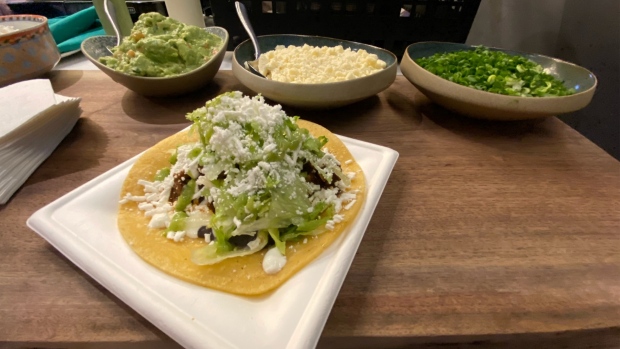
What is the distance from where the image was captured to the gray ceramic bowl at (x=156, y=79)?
170 centimetres

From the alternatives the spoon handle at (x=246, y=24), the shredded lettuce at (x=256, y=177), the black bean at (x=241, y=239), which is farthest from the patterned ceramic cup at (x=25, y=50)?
the black bean at (x=241, y=239)

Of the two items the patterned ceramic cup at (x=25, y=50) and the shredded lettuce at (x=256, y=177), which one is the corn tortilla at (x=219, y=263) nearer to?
the shredded lettuce at (x=256, y=177)

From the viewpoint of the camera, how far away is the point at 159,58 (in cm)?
175

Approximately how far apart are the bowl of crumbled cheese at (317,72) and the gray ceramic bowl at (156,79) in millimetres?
155

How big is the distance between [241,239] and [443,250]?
1.89 feet

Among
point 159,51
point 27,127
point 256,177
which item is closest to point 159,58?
point 159,51

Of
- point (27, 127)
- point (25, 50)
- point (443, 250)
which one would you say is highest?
point (25, 50)

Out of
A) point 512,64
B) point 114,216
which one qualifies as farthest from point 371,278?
point 512,64

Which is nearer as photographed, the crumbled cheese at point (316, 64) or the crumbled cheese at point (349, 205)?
the crumbled cheese at point (349, 205)

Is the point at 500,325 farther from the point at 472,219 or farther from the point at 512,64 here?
the point at 512,64

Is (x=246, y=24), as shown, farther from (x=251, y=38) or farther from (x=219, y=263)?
(x=219, y=263)

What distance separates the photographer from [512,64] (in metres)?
1.75

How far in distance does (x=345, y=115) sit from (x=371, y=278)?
38.4 inches

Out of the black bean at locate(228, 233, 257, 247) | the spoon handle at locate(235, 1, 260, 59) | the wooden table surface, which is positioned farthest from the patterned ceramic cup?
the black bean at locate(228, 233, 257, 247)
